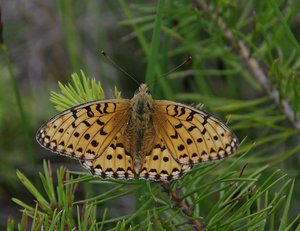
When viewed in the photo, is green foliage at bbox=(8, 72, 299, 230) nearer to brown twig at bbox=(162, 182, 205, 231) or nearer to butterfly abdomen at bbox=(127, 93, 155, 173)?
brown twig at bbox=(162, 182, 205, 231)

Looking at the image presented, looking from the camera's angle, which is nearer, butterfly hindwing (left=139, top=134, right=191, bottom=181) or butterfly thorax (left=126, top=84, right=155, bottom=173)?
butterfly hindwing (left=139, top=134, right=191, bottom=181)

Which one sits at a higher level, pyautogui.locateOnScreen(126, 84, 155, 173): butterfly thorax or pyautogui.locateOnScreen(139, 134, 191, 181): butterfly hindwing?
pyautogui.locateOnScreen(126, 84, 155, 173): butterfly thorax

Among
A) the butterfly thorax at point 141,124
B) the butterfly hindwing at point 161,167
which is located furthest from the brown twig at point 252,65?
the butterfly hindwing at point 161,167

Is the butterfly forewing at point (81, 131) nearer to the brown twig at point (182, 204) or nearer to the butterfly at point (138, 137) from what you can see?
the butterfly at point (138, 137)

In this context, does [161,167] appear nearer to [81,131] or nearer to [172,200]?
[172,200]

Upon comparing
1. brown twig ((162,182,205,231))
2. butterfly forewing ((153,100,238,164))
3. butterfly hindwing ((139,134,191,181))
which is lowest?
brown twig ((162,182,205,231))

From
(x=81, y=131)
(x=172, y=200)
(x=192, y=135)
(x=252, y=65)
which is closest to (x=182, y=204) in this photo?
(x=172, y=200)

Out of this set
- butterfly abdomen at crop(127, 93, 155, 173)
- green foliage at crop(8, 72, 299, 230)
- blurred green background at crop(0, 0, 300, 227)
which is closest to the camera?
green foliage at crop(8, 72, 299, 230)

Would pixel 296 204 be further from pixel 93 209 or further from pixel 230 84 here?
pixel 93 209

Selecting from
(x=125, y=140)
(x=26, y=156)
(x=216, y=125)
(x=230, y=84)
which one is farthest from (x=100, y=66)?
(x=216, y=125)

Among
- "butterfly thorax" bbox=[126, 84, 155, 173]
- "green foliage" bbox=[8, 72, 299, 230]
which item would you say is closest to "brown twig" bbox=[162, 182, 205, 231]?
"green foliage" bbox=[8, 72, 299, 230]
